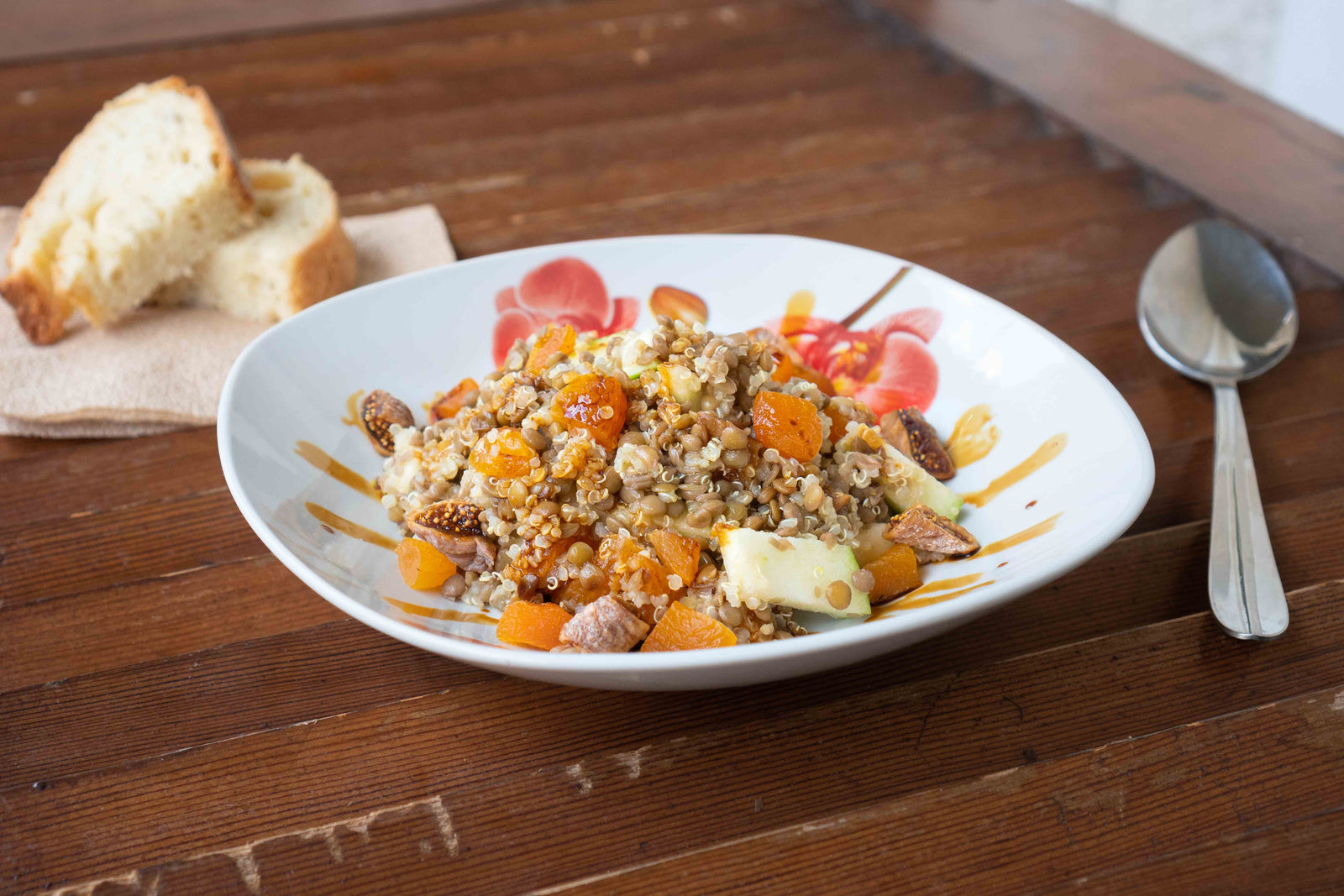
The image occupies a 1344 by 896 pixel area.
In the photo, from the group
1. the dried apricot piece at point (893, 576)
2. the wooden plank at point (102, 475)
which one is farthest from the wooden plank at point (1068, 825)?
the wooden plank at point (102, 475)

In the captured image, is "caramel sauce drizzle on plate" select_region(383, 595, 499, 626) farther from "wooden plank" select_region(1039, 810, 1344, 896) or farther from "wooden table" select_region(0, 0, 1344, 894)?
"wooden plank" select_region(1039, 810, 1344, 896)

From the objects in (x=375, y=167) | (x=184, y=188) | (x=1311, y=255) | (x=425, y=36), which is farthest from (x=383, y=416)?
(x=425, y=36)

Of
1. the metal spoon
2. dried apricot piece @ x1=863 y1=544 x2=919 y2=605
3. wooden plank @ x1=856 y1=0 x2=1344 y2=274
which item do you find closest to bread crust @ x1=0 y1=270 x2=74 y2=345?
dried apricot piece @ x1=863 y1=544 x2=919 y2=605

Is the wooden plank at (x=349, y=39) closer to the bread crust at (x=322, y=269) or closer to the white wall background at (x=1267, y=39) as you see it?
the bread crust at (x=322, y=269)

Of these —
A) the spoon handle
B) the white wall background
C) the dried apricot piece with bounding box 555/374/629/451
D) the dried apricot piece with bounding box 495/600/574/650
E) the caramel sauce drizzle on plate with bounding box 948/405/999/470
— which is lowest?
the white wall background

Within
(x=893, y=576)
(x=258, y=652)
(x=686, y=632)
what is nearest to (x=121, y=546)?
(x=258, y=652)

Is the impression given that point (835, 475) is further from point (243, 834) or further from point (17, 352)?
point (17, 352)

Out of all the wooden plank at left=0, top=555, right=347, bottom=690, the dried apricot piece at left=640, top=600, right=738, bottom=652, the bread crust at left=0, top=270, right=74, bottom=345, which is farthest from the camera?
the bread crust at left=0, top=270, right=74, bottom=345
